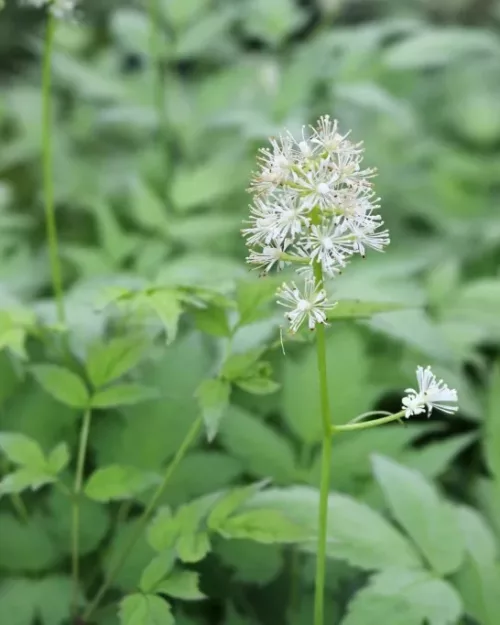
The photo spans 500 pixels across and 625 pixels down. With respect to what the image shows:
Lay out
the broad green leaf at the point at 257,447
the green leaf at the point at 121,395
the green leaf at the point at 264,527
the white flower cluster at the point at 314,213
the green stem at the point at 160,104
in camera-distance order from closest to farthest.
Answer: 1. the white flower cluster at the point at 314,213
2. the green leaf at the point at 264,527
3. the green leaf at the point at 121,395
4. the broad green leaf at the point at 257,447
5. the green stem at the point at 160,104

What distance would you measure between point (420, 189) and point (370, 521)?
44.9 inches

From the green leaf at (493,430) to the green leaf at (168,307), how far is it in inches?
20.5

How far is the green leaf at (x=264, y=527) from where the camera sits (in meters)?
0.77

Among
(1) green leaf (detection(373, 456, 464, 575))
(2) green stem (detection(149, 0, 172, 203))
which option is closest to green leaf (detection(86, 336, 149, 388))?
(1) green leaf (detection(373, 456, 464, 575))

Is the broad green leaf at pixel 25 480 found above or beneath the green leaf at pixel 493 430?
beneath

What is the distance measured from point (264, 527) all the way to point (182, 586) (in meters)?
0.10

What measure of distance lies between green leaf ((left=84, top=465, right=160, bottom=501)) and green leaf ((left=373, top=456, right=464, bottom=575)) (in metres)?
0.30

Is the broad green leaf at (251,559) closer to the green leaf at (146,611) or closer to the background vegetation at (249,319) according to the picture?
the background vegetation at (249,319)

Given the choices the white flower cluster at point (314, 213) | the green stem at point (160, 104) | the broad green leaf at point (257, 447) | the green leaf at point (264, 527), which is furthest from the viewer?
the green stem at point (160, 104)

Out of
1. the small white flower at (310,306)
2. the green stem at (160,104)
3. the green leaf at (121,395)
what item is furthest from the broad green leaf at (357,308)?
the green stem at (160,104)

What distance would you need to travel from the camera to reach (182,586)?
2.53ft

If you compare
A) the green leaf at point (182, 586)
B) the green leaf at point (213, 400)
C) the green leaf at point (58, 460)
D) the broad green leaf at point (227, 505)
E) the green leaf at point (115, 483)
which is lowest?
the green leaf at point (182, 586)

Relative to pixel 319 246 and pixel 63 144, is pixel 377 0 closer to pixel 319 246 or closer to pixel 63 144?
pixel 63 144

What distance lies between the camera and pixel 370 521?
0.90m
